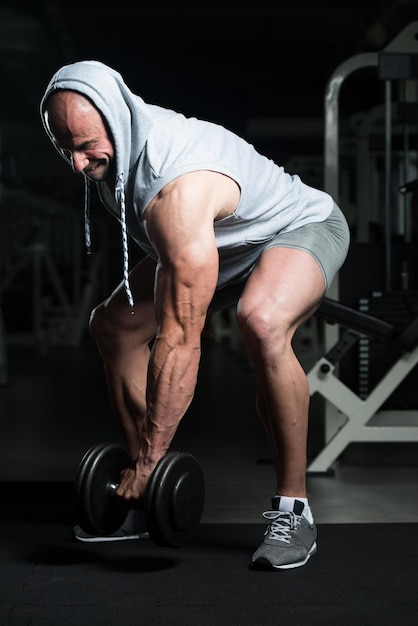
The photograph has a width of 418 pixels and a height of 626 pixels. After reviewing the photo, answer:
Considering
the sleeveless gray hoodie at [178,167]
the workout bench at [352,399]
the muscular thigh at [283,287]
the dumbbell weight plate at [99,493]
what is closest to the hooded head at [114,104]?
the sleeveless gray hoodie at [178,167]

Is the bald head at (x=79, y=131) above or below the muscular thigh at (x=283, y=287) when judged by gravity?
above

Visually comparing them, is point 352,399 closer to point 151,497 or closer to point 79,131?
point 151,497

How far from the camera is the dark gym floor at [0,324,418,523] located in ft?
7.94

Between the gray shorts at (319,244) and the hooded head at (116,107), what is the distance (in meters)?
0.32

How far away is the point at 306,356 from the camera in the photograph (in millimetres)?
5691

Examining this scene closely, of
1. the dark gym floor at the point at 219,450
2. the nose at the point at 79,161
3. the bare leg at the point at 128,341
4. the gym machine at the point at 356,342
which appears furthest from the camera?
the gym machine at the point at 356,342

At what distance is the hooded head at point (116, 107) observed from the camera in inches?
70.4

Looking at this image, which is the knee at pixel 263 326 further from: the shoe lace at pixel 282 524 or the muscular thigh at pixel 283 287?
the shoe lace at pixel 282 524

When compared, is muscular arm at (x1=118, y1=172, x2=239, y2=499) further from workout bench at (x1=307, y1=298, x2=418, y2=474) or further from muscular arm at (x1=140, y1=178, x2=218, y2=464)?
workout bench at (x1=307, y1=298, x2=418, y2=474)

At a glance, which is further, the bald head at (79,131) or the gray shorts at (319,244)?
the gray shorts at (319,244)

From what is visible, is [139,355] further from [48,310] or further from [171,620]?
[48,310]

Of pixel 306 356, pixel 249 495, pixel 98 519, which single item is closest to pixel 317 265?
pixel 98 519

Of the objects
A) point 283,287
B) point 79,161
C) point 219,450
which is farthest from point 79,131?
point 219,450

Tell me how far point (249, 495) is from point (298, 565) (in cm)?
70
